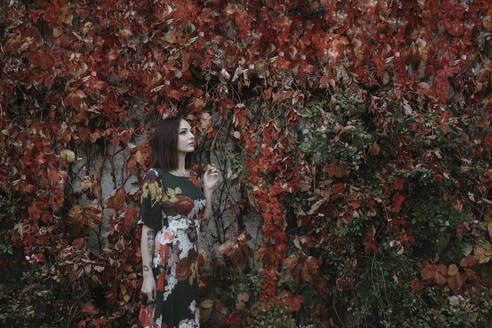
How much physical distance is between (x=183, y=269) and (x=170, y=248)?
0.13 m

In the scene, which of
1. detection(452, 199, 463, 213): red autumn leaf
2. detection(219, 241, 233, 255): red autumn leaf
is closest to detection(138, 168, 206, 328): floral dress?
detection(219, 241, 233, 255): red autumn leaf

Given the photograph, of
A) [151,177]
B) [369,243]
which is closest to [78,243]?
[151,177]

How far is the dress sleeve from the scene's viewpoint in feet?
5.34

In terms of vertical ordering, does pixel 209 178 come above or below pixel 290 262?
above

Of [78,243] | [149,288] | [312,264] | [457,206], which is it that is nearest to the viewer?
[149,288]

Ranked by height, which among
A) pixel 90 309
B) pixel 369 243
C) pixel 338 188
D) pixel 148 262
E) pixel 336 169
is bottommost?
pixel 90 309

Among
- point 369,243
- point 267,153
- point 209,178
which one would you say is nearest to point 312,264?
point 369,243

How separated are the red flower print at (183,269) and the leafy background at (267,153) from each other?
1.74 feet

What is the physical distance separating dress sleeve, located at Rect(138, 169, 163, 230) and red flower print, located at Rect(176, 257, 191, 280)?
217mm

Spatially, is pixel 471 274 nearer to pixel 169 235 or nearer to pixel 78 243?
pixel 169 235

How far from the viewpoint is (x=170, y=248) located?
1645 mm

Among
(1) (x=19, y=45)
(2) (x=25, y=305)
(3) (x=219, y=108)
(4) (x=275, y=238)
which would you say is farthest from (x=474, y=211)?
(1) (x=19, y=45)

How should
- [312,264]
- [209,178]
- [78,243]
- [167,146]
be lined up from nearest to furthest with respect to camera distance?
[167,146]
[209,178]
[312,264]
[78,243]

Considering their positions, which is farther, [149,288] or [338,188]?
[338,188]
